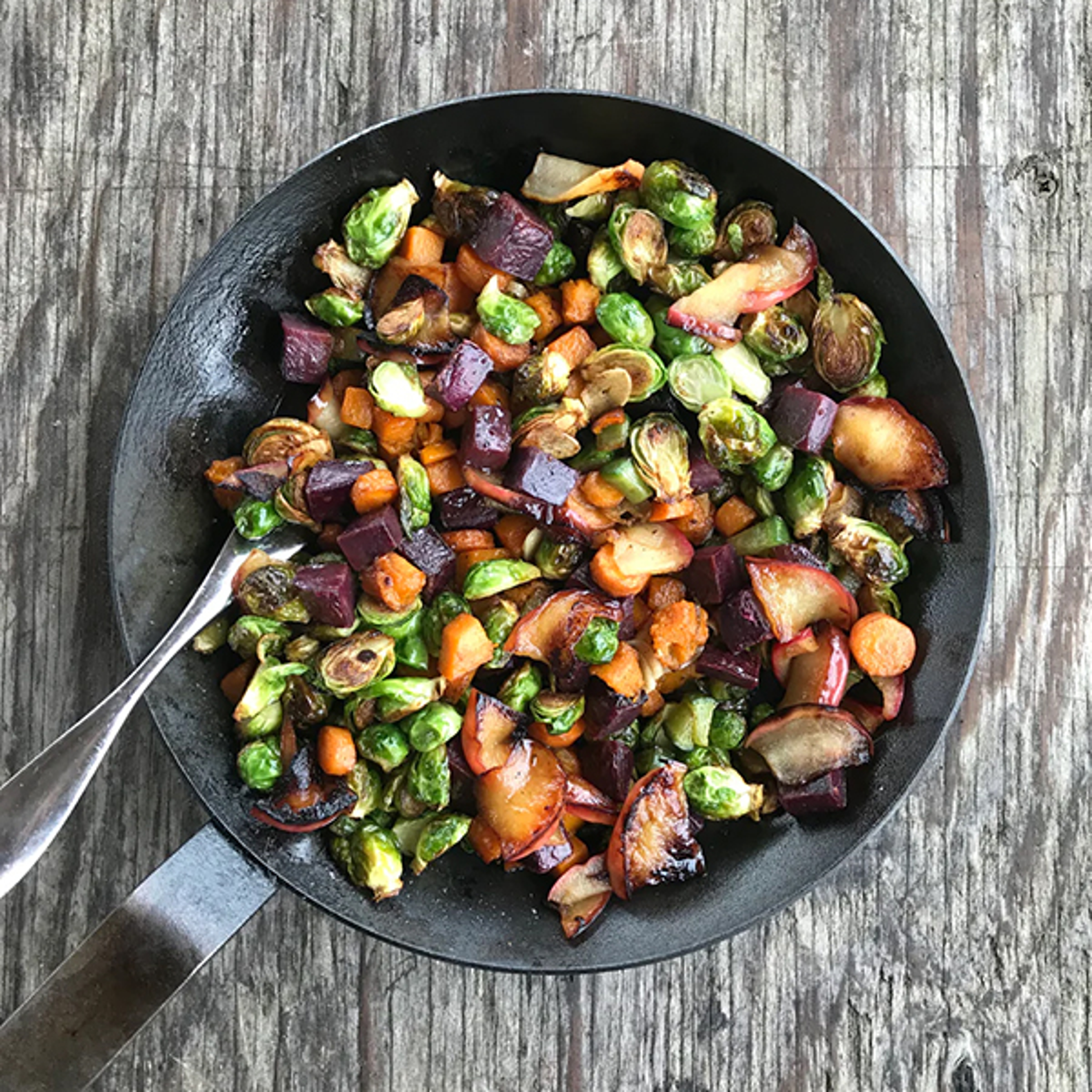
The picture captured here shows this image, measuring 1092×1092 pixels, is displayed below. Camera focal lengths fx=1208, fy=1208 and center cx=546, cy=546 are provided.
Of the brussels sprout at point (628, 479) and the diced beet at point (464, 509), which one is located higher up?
the brussels sprout at point (628, 479)

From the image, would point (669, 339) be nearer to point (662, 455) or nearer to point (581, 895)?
point (662, 455)

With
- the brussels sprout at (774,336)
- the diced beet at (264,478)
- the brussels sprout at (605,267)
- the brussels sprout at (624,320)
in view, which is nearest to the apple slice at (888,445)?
the brussels sprout at (774,336)

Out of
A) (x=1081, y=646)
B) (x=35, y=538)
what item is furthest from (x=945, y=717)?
(x=35, y=538)

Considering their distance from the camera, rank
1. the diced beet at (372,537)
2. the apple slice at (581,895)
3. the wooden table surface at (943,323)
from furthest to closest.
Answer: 1. the wooden table surface at (943,323)
2. the apple slice at (581,895)
3. the diced beet at (372,537)

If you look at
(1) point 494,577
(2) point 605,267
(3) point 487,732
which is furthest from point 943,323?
(3) point 487,732

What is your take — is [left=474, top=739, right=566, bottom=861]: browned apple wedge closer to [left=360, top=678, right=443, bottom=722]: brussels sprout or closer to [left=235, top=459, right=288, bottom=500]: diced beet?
[left=360, top=678, right=443, bottom=722]: brussels sprout

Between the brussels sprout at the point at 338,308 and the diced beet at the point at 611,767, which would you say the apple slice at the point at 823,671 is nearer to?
the diced beet at the point at 611,767

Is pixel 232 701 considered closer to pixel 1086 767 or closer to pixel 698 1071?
pixel 698 1071
